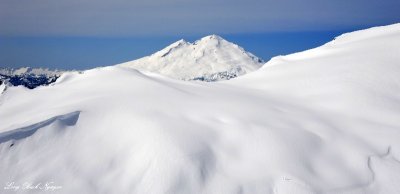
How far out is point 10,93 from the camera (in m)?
31.3

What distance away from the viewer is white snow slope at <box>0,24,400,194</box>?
1809 centimetres

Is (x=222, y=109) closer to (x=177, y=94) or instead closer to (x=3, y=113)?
(x=177, y=94)

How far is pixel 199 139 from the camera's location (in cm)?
2036

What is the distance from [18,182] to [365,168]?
54.4 ft

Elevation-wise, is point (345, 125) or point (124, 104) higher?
point (124, 104)

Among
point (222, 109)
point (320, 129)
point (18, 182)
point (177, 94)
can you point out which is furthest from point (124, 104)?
point (320, 129)

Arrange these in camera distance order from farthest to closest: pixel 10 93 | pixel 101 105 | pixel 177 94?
pixel 10 93 < pixel 177 94 < pixel 101 105

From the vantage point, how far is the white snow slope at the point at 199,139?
18.1m

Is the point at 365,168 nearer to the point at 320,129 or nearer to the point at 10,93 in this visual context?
the point at 320,129

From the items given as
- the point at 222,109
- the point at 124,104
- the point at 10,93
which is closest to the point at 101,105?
the point at 124,104

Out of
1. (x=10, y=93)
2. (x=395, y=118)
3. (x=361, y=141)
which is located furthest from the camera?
(x=10, y=93)

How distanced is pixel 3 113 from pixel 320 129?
68.3 ft

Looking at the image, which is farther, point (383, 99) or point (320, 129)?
point (383, 99)

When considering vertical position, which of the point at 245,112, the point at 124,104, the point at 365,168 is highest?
the point at 124,104
